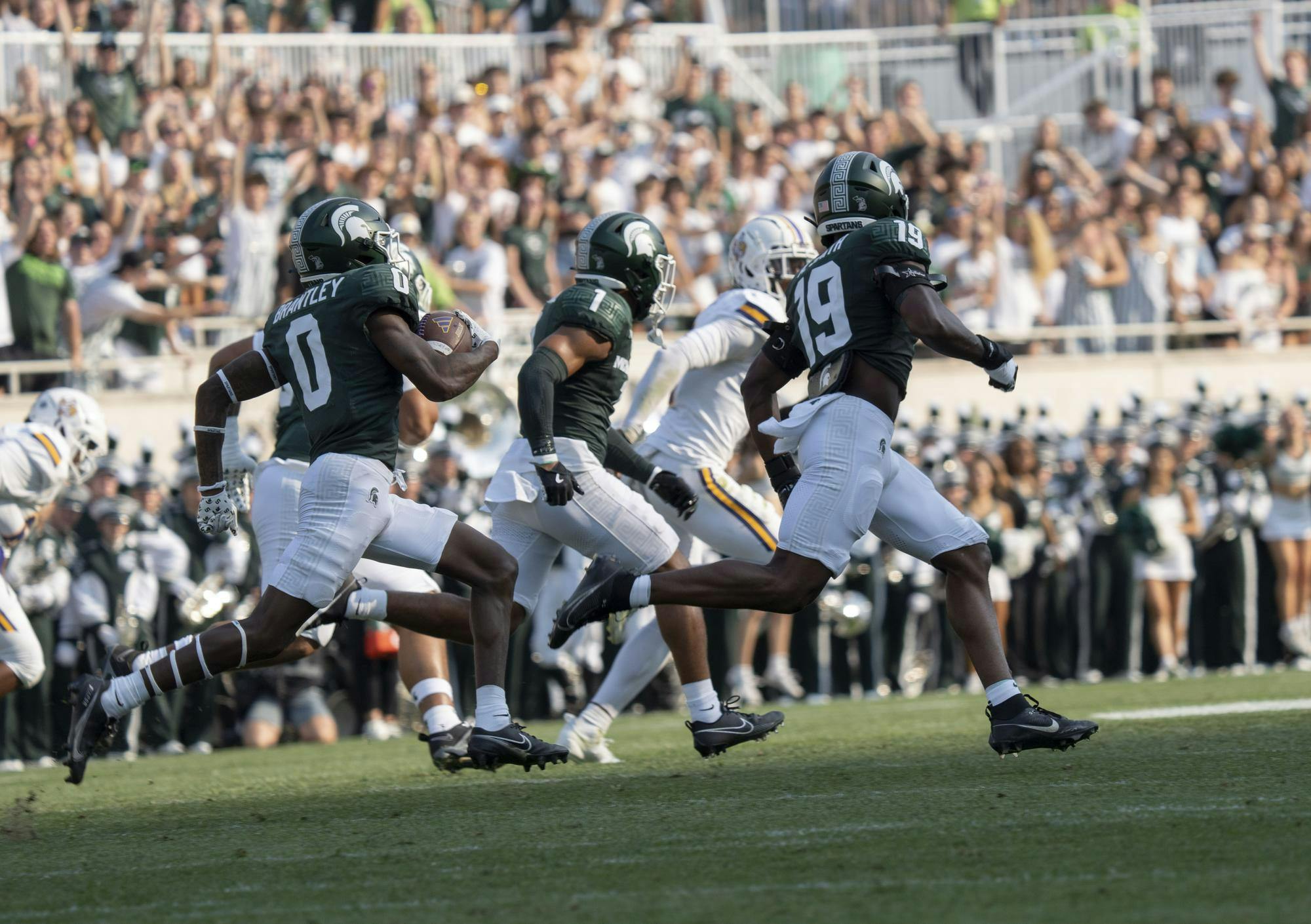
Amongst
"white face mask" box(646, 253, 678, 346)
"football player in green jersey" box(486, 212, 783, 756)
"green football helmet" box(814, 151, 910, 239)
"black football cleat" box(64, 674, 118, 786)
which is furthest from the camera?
"white face mask" box(646, 253, 678, 346)

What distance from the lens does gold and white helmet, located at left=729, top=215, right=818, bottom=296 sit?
8.62 meters

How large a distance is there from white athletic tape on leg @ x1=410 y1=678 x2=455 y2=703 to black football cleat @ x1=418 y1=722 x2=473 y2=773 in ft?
0.55

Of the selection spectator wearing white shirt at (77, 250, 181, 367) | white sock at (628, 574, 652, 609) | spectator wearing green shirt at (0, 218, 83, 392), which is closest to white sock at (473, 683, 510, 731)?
white sock at (628, 574, 652, 609)

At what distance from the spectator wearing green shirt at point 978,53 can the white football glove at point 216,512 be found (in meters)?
15.3

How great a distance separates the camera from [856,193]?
23.6 feet

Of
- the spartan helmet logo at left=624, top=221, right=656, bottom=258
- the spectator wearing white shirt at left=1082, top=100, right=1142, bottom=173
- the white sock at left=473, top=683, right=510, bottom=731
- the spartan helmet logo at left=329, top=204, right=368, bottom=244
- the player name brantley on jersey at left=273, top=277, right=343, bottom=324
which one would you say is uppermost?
the spectator wearing white shirt at left=1082, top=100, right=1142, bottom=173

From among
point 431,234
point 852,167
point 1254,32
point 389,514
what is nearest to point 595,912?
point 389,514

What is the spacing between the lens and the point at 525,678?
12.7 metres

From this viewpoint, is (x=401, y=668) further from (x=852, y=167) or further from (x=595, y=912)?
(x=595, y=912)

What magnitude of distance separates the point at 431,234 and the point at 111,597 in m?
4.88

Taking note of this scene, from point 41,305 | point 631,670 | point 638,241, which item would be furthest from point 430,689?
point 41,305

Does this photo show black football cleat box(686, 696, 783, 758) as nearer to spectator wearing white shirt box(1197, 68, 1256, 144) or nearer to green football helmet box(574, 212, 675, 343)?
green football helmet box(574, 212, 675, 343)

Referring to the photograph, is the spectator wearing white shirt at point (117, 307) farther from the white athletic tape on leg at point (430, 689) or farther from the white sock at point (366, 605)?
the white sock at point (366, 605)

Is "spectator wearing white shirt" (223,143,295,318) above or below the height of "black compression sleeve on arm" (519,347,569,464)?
above
